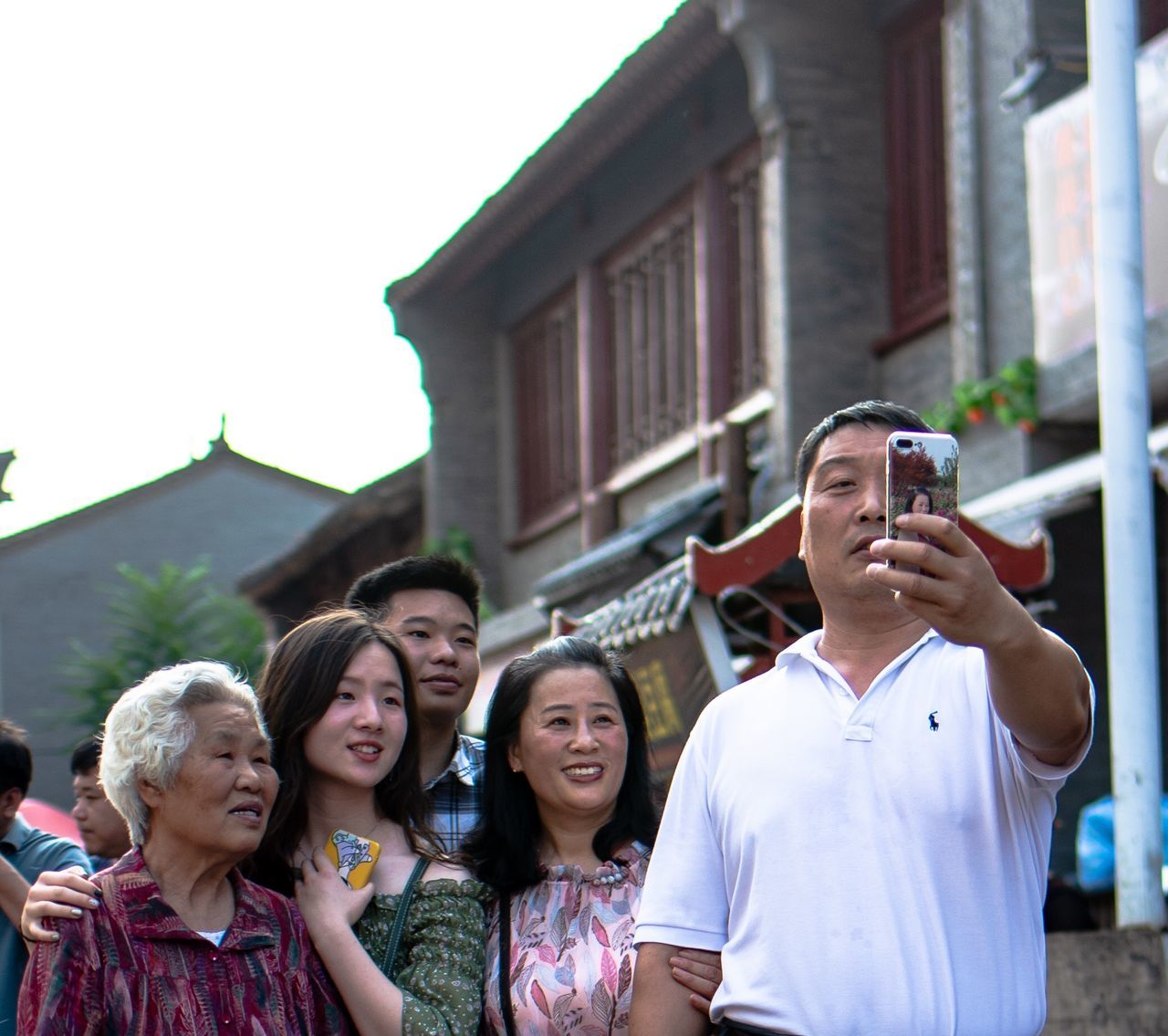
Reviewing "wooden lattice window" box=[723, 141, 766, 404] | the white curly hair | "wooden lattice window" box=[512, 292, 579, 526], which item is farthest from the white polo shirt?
"wooden lattice window" box=[512, 292, 579, 526]

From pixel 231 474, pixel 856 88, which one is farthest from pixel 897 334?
pixel 231 474

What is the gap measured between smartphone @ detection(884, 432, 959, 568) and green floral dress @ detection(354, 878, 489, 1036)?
1616 millimetres

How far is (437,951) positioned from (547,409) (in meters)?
16.2

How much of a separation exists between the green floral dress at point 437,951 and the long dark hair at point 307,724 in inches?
5.8

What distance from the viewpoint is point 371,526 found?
24.0 metres

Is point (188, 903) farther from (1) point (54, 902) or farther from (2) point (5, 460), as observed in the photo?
(2) point (5, 460)

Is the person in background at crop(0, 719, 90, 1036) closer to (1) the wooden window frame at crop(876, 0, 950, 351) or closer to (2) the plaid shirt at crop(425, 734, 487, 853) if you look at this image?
(2) the plaid shirt at crop(425, 734, 487, 853)

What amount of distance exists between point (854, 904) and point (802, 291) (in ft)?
35.9

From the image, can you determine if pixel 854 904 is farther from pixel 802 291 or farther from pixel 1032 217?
pixel 802 291

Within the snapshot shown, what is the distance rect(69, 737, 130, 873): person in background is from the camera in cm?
700

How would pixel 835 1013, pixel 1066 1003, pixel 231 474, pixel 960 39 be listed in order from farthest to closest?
1. pixel 231 474
2. pixel 960 39
3. pixel 1066 1003
4. pixel 835 1013

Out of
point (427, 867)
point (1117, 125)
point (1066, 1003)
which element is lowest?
point (1066, 1003)

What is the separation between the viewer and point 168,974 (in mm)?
3732

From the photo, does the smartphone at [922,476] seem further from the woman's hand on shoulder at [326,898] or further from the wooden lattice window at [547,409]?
the wooden lattice window at [547,409]
